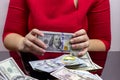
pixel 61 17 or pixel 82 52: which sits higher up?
pixel 61 17

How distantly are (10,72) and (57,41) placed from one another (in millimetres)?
211

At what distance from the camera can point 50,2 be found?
3.75 ft

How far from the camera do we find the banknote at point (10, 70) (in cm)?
88

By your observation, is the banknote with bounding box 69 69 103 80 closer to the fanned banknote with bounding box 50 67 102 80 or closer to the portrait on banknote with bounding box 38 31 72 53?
the fanned banknote with bounding box 50 67 102 80

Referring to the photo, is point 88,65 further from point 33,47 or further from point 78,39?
point 33,47

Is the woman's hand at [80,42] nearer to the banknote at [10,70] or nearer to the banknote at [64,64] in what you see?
the banknote at [64,64]

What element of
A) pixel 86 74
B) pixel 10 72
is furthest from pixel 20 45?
pixel 86 74

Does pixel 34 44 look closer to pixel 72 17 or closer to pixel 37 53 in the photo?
pixel 37 53

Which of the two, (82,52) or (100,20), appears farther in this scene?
(100,20)

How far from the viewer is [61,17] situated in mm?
1126

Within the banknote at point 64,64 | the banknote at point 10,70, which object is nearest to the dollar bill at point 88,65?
the banknote at point 64,64

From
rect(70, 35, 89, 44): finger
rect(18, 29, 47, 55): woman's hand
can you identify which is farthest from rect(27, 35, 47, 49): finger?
rect(70, 35, 89, 44): finger

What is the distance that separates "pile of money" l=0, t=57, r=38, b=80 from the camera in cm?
87

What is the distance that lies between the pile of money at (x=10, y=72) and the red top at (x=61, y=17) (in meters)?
0.20
